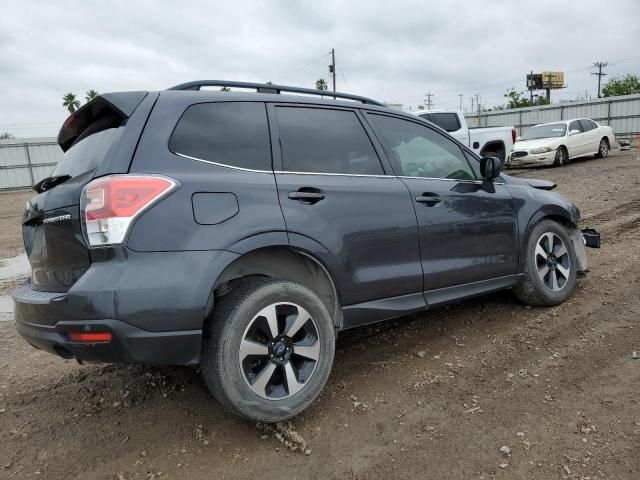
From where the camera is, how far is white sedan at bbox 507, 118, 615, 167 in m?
15.9

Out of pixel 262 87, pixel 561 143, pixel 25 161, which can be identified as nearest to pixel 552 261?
pixel 262 87

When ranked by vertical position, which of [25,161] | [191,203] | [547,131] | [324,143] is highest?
[25,161]

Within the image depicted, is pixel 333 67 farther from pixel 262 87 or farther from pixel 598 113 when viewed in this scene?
pixel 262 87

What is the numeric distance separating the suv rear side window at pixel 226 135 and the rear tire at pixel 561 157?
15.4 metres

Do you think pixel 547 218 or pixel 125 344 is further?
pixel 547 218

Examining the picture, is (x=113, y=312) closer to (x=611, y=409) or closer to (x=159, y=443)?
(x=159, y=443)

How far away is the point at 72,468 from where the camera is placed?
2.53 meters

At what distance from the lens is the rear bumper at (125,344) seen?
232 centimetres

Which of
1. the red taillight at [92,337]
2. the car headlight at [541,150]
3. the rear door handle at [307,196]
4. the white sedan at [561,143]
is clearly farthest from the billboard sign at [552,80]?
the red taillight at [92,337]

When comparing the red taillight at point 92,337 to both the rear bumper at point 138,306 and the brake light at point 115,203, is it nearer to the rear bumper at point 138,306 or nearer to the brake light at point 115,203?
the rear bumper at point 138,306

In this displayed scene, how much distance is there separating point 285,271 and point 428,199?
118 cm

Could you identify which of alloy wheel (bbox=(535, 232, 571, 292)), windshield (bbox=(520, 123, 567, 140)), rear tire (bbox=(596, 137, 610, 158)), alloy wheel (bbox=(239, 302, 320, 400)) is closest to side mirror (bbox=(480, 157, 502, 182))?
alloy wheel (bbox=(535, 232, 571, 292))

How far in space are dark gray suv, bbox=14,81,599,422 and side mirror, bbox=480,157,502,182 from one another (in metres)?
0.42

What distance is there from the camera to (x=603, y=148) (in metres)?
17.9
